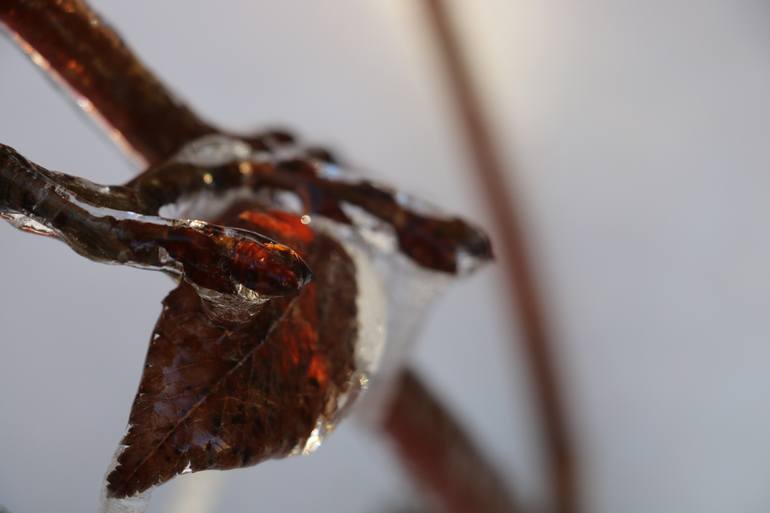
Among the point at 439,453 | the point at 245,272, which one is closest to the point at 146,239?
the point at 245,272

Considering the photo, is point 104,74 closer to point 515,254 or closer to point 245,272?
point 245,272

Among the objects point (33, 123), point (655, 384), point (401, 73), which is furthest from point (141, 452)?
point (655, 384)

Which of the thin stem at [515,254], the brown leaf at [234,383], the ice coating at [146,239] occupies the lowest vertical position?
the thin stem at [515,254]

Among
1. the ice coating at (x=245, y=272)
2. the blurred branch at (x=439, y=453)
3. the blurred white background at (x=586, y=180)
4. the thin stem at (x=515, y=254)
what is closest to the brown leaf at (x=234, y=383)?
the ice coating at (x=245, y=272)

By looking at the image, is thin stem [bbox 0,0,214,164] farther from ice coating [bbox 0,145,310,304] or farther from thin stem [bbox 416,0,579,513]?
thin stem [bbox 416,0,579,513]

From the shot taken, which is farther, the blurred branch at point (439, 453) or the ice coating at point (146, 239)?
the blurred branch at point (439, 453)

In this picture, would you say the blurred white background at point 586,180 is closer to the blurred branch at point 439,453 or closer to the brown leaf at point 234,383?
the blurred branch at point 439,453

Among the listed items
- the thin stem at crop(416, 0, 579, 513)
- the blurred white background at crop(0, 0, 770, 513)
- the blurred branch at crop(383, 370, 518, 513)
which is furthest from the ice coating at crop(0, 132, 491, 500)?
the thin stem at crop(416, 0, 579, 513)
